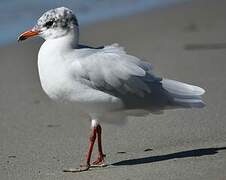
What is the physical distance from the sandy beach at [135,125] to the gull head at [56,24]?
1.92 ft

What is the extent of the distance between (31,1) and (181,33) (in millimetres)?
3177

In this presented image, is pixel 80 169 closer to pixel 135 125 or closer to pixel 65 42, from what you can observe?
pixel 65 42

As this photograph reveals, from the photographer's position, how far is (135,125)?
7.08 m

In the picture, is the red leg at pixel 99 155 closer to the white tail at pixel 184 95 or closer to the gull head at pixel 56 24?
the white tail at pixel 184 95

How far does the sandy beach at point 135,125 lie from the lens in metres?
5.79

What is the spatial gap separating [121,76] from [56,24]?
2.18 ft

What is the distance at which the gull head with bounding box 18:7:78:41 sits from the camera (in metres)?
6.13

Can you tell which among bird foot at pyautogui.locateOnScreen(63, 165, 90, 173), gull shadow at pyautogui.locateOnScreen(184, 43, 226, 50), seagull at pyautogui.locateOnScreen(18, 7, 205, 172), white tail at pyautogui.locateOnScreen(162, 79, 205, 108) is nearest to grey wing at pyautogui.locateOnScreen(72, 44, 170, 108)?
seagull at pyautogui.locateOnScreen(18, 7, 205, 172)

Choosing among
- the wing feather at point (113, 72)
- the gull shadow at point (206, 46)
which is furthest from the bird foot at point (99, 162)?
the gull shadow at point (206, 46)

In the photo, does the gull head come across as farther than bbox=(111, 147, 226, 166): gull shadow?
Yes

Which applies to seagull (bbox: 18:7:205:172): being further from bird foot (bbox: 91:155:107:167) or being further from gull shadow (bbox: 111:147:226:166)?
gull shadow (bbox: 111:147:226:166)

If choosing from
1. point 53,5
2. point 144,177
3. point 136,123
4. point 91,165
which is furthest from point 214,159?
point 53,5


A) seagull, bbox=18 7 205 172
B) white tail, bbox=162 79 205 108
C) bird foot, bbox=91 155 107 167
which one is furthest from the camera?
white tail, bbox=162 79 205 108

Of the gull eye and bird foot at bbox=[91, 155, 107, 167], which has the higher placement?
the gull eye
